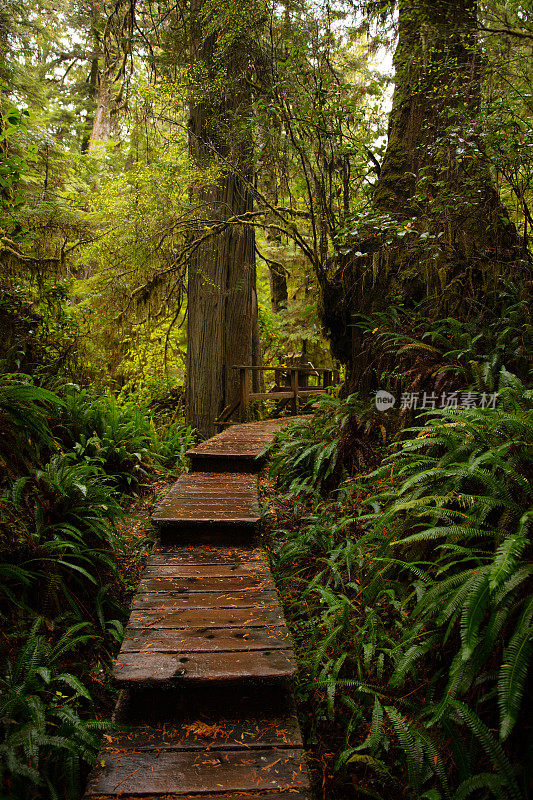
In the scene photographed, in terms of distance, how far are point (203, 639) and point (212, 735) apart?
481 mm

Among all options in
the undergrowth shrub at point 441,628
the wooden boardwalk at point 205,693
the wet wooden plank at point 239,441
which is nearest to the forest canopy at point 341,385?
the undergrowth shrub at point 441,628

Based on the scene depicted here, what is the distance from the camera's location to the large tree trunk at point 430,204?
4918 millimetres

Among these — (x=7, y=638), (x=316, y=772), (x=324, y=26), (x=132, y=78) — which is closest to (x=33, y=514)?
(x=7, y=638)

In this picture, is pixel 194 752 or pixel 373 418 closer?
pixel 194 752

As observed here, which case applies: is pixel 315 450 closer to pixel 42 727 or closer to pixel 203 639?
pixel 203 639

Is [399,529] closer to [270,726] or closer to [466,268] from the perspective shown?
[270,726]

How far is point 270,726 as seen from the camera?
207 cm

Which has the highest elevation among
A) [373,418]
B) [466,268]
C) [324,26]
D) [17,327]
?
[324,26]

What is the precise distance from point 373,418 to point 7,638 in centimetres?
366

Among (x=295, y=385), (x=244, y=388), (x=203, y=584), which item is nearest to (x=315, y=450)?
(x=203, y=584)

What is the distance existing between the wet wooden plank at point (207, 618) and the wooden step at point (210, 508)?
982mm

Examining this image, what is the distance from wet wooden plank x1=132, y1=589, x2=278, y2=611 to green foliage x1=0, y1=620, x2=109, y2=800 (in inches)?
18.1

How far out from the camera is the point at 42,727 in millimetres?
1947

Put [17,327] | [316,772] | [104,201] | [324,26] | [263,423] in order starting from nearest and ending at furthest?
[316,772], [17,327], [324,26], [104,201], [263,423]
